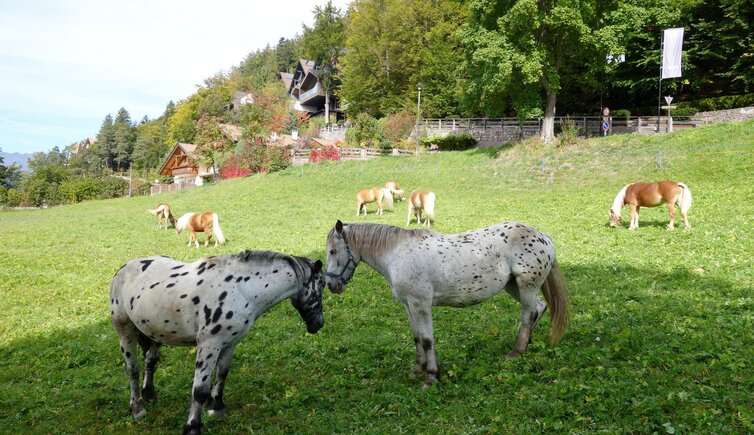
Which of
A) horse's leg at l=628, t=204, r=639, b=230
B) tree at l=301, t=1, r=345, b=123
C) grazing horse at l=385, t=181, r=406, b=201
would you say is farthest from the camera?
tree at l=301, t=1, r=345, b=123

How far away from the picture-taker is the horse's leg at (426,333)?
571 cm

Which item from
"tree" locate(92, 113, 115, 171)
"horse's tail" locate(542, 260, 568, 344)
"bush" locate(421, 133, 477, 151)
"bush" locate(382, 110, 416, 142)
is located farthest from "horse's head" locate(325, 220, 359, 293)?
"tree" locate(92, 113, 115, 171)

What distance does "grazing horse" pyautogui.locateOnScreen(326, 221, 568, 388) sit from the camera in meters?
5.80

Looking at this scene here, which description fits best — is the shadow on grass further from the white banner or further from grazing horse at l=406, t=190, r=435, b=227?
the white banner

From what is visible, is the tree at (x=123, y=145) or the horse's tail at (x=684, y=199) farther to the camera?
the tree at (x=123, y=145)

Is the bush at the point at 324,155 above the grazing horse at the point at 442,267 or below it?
above

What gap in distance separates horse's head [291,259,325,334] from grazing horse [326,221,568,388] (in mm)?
535

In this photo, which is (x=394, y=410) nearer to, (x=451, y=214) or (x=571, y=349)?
(x=571, y=349)

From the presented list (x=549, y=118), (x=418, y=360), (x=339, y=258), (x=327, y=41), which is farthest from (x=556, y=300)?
(x=327, y=41)

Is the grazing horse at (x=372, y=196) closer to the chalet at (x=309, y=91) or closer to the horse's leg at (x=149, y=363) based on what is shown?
the horse's leg at (x=149, y=363)

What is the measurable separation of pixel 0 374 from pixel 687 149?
2717 cm

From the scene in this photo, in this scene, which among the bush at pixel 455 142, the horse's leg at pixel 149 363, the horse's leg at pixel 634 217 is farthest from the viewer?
the bush at pixel 455 142

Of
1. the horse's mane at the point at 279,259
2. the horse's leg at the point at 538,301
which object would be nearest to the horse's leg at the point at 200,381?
the horse's mane at the point at 279,259

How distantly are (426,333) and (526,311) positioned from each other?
1508mm
